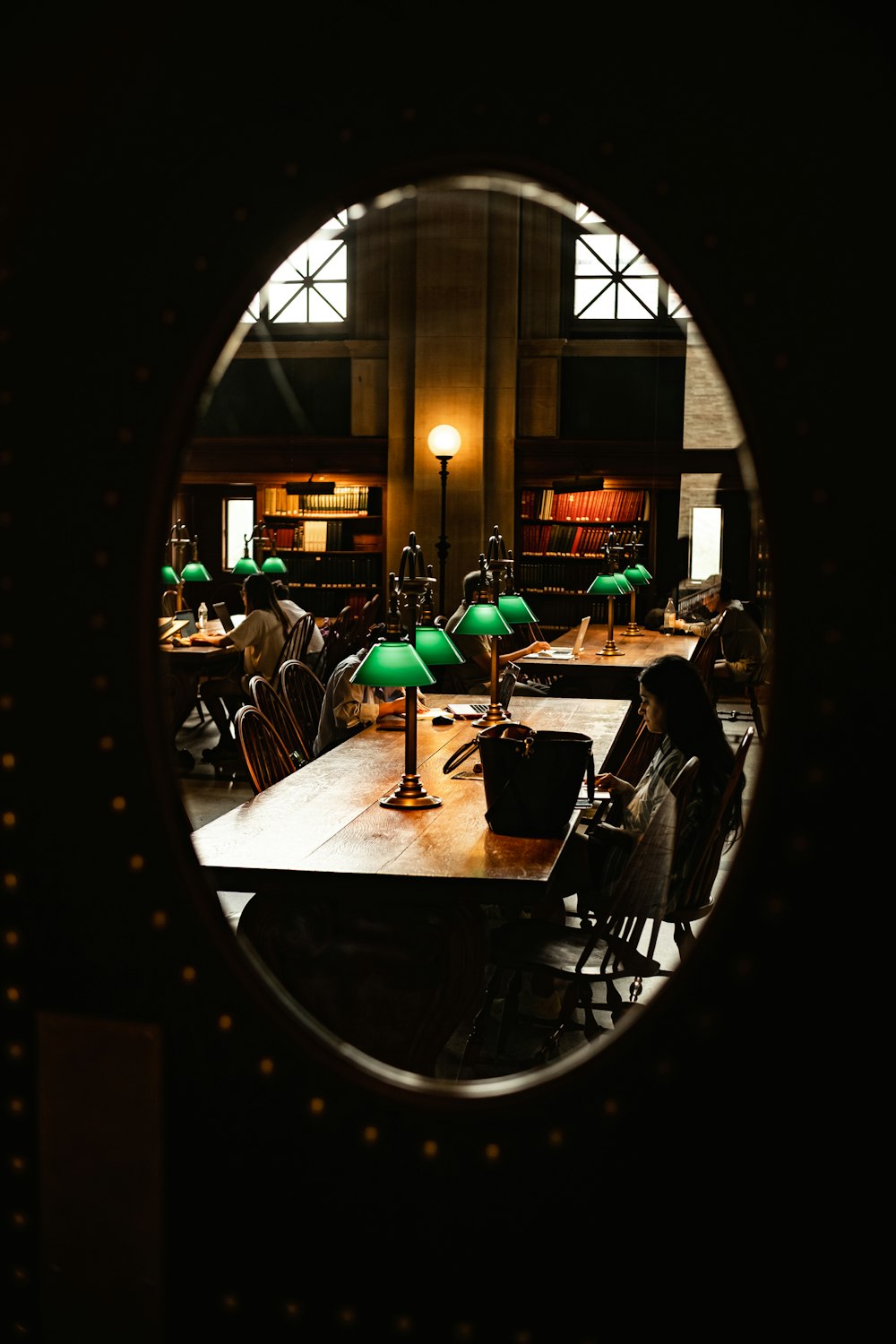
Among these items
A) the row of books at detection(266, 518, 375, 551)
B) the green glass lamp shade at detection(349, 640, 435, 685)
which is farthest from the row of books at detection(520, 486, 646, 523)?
the green glass lamp shade at detection(349, 640, 435, 685)

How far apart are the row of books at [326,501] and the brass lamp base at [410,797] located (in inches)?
384

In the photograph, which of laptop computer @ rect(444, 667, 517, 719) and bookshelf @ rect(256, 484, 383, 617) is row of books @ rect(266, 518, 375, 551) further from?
laptop computer @ rect(444, 667, 517, 719)

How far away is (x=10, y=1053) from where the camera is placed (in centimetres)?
148

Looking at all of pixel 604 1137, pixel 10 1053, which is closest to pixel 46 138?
pixel 10 1053

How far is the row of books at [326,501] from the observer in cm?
1345

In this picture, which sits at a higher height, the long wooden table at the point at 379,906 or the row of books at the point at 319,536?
the row of books at the point at 319,536

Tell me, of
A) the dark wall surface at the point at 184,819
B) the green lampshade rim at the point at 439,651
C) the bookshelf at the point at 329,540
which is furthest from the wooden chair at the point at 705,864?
the bookshelf at the point at 329,540

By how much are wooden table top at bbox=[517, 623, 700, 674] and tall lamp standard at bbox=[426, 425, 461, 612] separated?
2.36 metres

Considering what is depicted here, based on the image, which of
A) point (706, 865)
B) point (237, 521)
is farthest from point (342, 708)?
point (237, 521)

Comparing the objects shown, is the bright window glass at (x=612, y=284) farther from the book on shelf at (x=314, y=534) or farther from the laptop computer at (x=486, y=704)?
the laptop computer at (x=486, y=704)

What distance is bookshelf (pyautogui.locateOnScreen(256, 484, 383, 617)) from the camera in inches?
530

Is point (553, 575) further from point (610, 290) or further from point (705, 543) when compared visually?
point (610, 290)

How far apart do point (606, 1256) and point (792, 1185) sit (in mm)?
212

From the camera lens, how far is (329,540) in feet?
44.3
